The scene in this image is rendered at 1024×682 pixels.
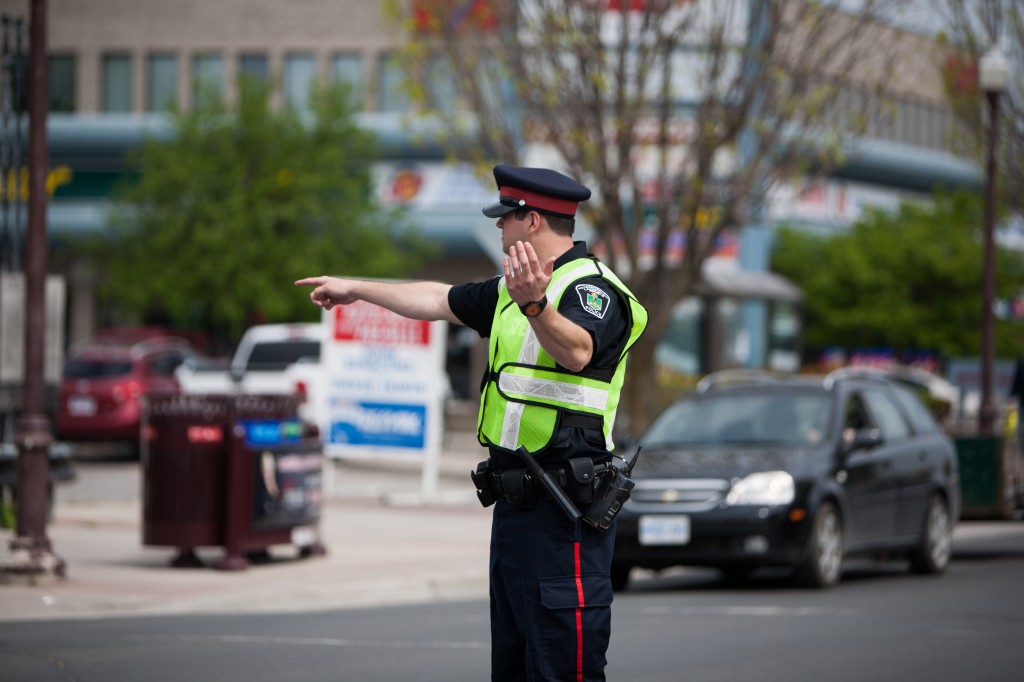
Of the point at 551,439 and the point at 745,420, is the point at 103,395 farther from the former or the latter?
the point at 551,439

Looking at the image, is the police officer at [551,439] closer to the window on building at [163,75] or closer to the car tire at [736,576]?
the car tire at [736,576]

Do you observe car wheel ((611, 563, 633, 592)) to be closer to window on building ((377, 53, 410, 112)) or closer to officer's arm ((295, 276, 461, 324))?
officer's arm ((295, 276, 461, 324))

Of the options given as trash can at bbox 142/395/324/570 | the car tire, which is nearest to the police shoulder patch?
trash can at bbox 142/395/324/570

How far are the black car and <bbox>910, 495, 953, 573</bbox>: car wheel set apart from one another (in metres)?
0.01

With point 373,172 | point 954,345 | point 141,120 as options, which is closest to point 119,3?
point 141,120

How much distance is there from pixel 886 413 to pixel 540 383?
30.8ft

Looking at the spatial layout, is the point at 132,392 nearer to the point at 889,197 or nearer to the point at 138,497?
the point at 138,497

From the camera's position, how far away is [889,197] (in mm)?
61344

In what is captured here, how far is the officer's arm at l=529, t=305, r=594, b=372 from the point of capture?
4.66 meters

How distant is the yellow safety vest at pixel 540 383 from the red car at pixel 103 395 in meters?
20.3

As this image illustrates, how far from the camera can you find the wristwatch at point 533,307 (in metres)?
4.58

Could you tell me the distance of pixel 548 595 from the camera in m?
4.96

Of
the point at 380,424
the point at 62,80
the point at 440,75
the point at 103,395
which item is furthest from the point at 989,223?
the point at 62,80

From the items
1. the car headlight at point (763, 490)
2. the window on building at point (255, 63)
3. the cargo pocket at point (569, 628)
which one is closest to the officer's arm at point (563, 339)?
the cargo pocket at point (569, 628)
